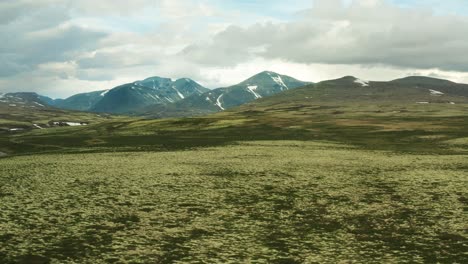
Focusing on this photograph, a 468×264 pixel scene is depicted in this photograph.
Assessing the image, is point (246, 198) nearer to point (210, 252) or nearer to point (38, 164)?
point (210, 252)

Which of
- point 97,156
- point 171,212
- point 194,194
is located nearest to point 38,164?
point 97,156

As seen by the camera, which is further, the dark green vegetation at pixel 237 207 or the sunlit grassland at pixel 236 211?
the dark green vegetation at pixel 237 207

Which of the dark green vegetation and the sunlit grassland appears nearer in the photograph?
the sunlit grassland

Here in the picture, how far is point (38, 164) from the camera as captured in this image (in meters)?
77.1

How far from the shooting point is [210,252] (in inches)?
1195

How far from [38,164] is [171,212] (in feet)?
145

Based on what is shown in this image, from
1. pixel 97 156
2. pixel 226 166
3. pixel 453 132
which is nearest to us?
pixel 226 166

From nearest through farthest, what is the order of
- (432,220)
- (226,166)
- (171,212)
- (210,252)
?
(210,252), (432,220), (171,212), (226,166)

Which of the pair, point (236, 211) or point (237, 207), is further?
point (237, 207)

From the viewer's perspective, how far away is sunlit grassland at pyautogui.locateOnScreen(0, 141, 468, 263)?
30516 millimetres

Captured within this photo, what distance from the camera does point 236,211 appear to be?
42344mm

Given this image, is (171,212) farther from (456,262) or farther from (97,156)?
(97,156)

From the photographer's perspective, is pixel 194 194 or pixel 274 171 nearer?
pixel 194 194

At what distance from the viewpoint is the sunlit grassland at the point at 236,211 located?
30516 mm
